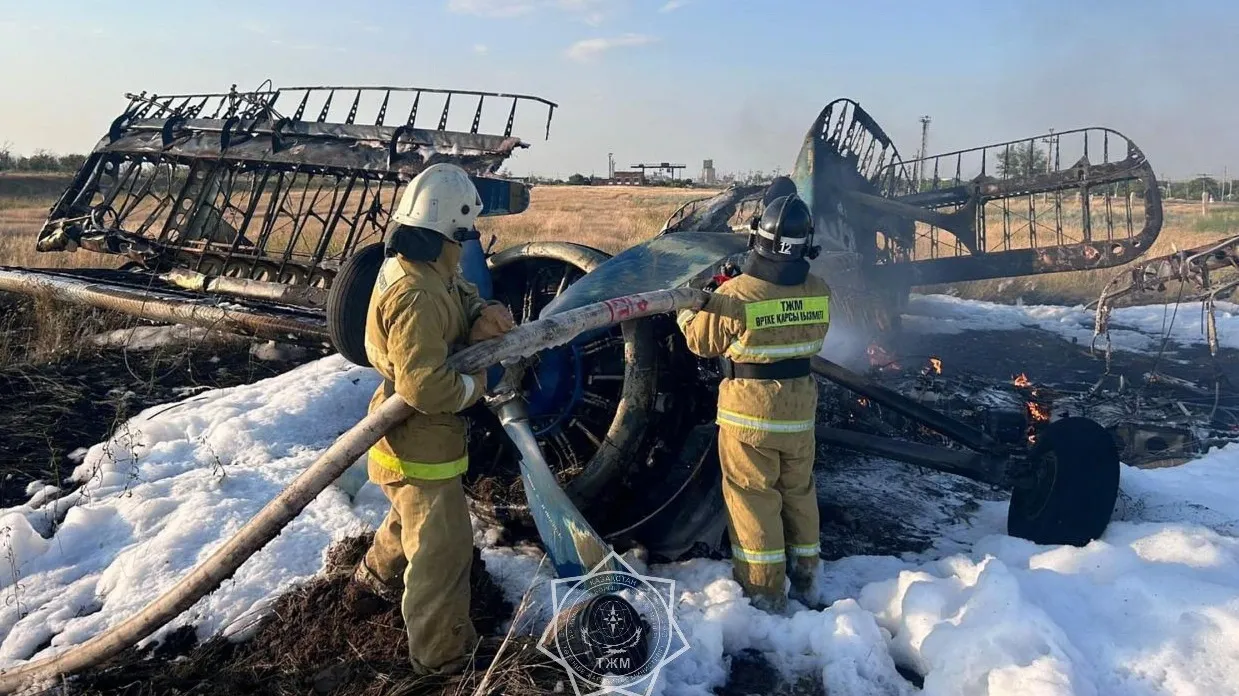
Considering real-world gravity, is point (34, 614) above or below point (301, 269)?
below

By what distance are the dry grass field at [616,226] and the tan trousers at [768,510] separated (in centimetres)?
870

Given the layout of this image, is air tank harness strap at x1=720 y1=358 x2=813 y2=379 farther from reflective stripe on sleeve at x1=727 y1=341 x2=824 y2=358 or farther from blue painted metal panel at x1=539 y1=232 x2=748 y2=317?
blue painted metal panel at x1=539 y1=232 x2=748 y2=317

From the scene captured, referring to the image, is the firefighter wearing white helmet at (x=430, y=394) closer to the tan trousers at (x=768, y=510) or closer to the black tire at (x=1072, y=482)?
the tan trousers at (x=768, y=510)

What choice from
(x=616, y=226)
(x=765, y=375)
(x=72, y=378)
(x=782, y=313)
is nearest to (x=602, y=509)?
(x=765, y=375)

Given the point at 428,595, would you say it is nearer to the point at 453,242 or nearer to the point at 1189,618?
the point at 453,242

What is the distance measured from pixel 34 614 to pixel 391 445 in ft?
6.61

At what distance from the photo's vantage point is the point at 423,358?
3010 mm

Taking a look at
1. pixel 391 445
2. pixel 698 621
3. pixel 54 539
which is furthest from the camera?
pixel 54 539

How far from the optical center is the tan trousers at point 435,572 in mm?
3160

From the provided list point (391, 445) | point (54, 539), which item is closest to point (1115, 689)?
point (391, 445)

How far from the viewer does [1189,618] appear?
3314mm

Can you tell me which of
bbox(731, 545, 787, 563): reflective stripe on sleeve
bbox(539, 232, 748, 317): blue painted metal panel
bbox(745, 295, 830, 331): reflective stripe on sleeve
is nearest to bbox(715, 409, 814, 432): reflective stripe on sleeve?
bbox(745, 295, 830, 331): reflective stripe on sleeve

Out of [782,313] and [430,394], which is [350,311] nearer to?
[430,394]

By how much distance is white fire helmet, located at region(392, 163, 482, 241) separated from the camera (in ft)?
10.4
